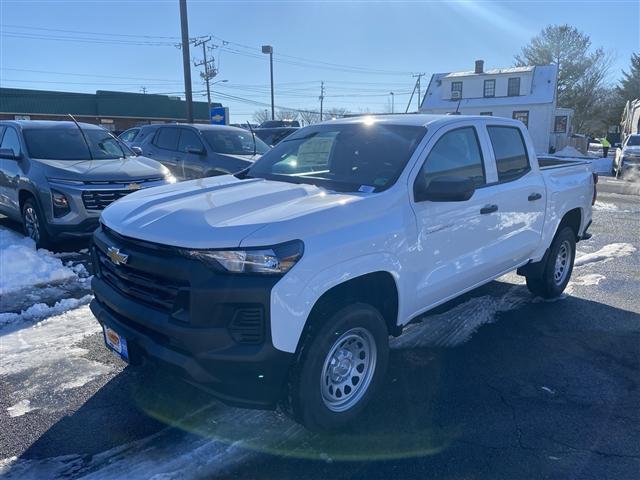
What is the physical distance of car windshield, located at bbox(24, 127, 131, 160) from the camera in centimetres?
762

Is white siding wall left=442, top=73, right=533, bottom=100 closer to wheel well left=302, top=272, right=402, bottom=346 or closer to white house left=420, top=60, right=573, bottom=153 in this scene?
white house left=420, top=60, right=573, bottom=153

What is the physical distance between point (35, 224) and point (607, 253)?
8.44 meters

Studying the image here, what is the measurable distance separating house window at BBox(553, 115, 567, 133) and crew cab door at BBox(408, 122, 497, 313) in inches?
1519

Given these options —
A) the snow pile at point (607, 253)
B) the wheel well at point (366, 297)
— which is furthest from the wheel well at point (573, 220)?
the wheel well at point (366, 297)

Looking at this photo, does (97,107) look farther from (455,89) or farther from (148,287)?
(148,287)

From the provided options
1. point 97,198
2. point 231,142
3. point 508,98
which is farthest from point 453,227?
point 508,98

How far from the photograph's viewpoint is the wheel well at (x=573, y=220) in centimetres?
566

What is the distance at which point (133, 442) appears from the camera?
3078mm

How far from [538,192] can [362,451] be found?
3122mm

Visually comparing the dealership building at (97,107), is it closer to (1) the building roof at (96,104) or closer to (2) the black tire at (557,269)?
(1) the building roof at (96,104)

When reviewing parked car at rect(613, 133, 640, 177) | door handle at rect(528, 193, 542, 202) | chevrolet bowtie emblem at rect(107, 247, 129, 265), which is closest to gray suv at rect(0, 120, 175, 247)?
chevrolet bowtie emblem at rect(107, 247, 129, 265)

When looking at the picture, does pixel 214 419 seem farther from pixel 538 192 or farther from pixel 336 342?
pixel 538 192

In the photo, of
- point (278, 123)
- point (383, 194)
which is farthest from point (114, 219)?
point (278, 123)

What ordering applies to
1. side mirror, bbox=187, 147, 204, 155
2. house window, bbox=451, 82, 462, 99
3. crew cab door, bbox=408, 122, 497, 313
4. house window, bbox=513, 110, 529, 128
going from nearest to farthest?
crew cab door, bbox=408, 122, 497, 313
side mirror, bbox=187, 147, 204, 155
house window, bbox=513, 110, 529, 128
house window, bbox=451, 82, 462, 99
